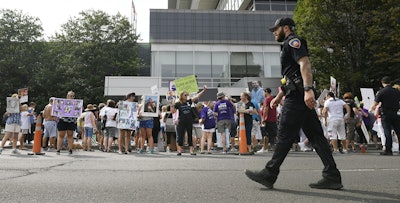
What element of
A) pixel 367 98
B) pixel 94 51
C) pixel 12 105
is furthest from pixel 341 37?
pixel 94 51

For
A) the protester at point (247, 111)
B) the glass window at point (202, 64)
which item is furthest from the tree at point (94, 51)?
the protester at point (247, 111)

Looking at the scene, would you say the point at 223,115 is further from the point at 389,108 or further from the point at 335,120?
the point at 389,108

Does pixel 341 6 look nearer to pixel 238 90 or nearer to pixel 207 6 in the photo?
Answer: pixel 238 90

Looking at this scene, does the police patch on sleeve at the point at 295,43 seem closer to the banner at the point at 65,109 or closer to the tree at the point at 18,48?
the banner at the point at 65,109

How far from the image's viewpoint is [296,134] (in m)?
4.28

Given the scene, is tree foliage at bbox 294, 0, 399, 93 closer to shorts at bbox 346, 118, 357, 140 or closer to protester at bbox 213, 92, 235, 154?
shorts at bbox 346, 118, 357, 140

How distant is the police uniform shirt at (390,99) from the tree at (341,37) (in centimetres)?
1462

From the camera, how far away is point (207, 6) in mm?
62406

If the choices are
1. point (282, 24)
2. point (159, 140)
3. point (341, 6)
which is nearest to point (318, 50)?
point (341, 6)

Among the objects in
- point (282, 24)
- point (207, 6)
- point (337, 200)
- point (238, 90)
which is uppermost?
point (207, 6)

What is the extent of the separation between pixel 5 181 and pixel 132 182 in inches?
67.4

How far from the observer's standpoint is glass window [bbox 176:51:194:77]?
38781 millimetres

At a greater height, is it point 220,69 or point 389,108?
point 220,69

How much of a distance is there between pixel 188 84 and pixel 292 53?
9768 millimetres
